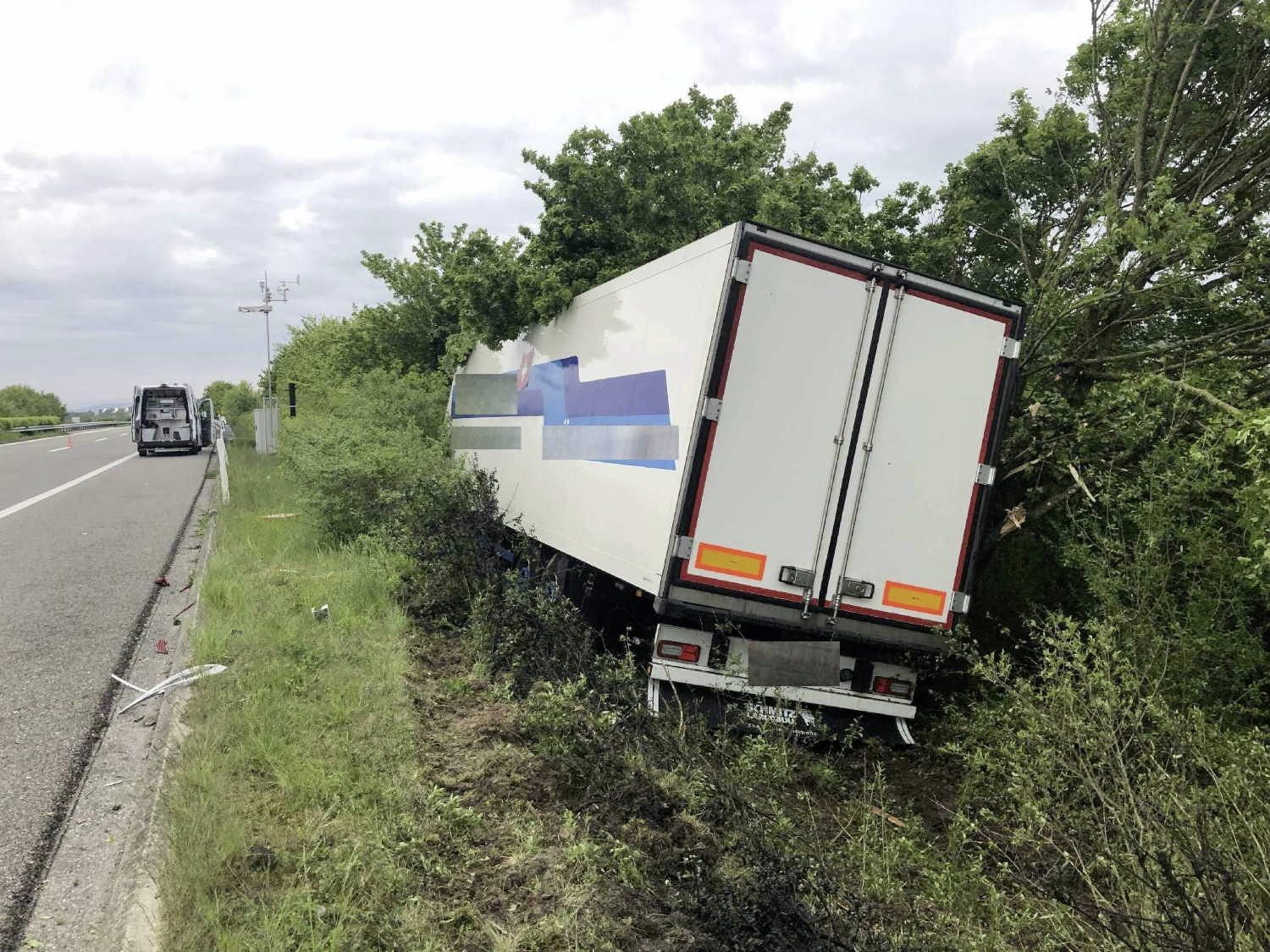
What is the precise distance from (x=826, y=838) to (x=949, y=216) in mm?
A: 7528

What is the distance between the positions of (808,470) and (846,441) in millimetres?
276

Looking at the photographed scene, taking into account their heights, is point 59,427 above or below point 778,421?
below

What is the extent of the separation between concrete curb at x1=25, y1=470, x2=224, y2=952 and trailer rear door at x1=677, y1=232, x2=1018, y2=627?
2.83 m

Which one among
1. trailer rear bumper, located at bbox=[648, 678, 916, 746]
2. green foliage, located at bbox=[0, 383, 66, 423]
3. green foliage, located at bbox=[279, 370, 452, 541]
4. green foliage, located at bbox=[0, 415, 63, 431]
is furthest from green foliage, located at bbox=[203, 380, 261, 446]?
green foliage, located at bbox=[0, 383, 66, 423]

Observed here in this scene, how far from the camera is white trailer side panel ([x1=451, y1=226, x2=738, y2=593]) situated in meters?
4.97

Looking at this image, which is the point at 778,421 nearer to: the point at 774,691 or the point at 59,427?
the point at 774,691

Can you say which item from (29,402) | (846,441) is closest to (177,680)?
(846,441)

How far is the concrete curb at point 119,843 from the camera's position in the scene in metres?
3.08

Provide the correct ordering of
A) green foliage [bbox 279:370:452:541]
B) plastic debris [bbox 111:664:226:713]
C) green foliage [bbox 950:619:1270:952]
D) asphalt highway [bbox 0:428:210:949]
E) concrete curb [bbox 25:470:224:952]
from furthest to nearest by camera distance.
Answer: green foliage [bbox 279:370:452:541] < plastic debris [bbox 111:664:226:713] < asphalt highway [bbox 0:428:210:949] < concrete curb [bbox 25:470:224:952] < green foliage [bbox 950:619:1270:952]

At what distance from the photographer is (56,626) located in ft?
22.4

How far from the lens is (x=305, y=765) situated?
13.4 feet

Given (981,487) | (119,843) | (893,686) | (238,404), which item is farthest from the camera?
(238,404)

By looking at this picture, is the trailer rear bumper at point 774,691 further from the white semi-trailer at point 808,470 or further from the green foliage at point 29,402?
the green foliage at point 29,402

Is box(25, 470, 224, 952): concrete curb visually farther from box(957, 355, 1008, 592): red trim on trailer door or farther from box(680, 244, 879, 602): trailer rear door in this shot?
box(957, 355, 1008, 592): red trim on trailer door
